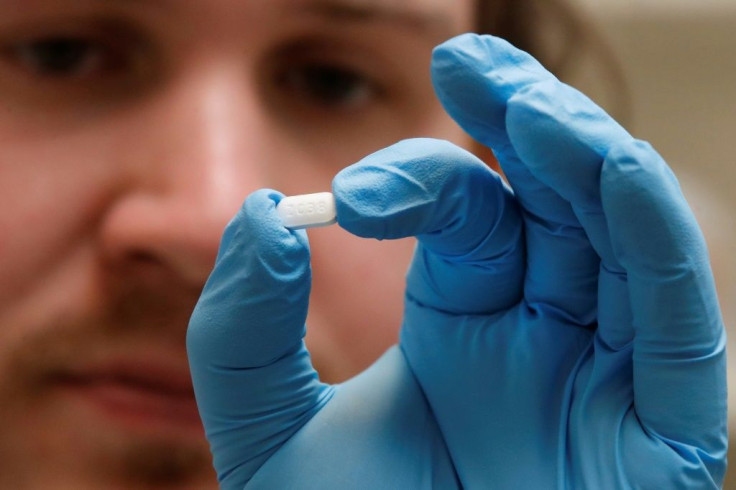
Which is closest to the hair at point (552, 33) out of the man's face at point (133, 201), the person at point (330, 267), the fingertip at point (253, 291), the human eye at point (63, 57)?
the person at point (330, 267)

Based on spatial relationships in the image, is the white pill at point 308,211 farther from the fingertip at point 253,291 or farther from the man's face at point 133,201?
the man's face at point 133,201

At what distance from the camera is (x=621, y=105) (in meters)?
1.43

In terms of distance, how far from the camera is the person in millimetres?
507

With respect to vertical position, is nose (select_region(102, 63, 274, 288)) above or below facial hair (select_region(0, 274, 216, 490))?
above

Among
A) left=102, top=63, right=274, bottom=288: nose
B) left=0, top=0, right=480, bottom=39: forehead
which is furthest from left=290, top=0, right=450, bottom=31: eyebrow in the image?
left=102, top=63, right=274, bottom=288: nose

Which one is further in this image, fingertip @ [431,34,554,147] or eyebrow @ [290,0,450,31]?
eyebrow @ [290,0,450,31]

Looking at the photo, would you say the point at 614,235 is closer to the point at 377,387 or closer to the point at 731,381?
the point at 377,387

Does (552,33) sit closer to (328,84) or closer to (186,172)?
(328,84)

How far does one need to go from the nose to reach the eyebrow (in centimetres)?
11

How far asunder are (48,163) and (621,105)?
3.53 feet

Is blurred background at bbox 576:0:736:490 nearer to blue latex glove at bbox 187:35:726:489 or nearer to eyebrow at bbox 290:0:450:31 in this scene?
eyebrow at bbox 290:0:450:31

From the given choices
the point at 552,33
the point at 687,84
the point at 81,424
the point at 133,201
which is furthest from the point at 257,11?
A: the point at 687,84

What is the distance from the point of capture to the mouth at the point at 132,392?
2.55ft

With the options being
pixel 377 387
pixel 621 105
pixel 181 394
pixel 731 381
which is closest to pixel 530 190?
pixel 377 387
